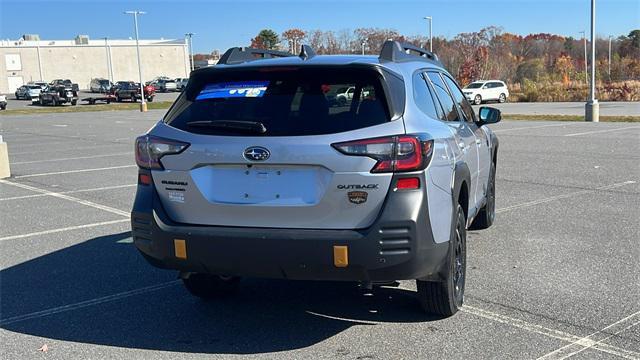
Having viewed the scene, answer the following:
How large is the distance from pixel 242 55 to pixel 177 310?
196 centimetres

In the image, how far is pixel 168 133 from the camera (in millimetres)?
4172

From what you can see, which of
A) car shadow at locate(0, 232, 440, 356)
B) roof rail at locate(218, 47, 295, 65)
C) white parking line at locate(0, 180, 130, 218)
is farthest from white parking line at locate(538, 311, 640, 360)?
white parking line at locate(0, 180, 130, 218)

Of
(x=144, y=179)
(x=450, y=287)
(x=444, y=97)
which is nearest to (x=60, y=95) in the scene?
(x=444, y=97)

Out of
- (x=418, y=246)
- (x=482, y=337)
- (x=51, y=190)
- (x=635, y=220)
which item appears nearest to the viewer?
(x=418, y=246)

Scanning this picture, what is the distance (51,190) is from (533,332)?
343 inches

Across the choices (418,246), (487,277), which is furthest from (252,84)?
(487,277)

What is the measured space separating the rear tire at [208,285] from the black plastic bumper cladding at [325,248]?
0.91 m

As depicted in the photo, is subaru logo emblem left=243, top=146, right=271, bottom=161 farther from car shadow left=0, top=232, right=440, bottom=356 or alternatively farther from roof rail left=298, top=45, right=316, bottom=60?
car shadow left=0, top=232, right=440, bottom=356

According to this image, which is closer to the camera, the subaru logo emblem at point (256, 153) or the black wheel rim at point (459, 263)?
the subaru logo emblem at point (256, 153)

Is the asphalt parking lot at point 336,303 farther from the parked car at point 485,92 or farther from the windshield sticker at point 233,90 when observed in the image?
the parked car at point 485,92

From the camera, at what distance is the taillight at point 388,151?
3699mm

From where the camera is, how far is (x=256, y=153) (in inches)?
150

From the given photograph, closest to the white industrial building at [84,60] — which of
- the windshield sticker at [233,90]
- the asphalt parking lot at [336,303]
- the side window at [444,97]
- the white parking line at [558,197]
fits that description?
the asphalt parking lot at [336,303]

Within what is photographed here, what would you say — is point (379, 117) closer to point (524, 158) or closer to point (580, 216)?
point (580, 216)
